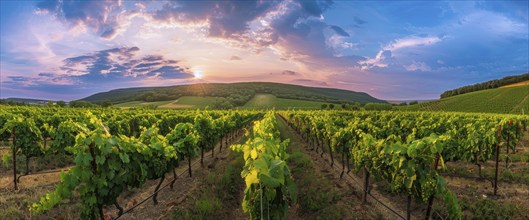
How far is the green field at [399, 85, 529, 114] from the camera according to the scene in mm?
78650

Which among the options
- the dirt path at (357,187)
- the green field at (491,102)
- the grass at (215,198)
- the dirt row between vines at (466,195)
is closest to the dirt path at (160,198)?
the grass at (215,198)

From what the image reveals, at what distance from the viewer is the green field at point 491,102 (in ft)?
258

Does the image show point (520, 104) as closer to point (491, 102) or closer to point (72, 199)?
point (491, 102)

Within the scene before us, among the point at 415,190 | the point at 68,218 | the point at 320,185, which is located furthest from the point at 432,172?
the point at 68,218

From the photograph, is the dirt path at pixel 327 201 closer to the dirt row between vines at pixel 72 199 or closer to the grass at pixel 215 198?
the grass at pixel 215 198

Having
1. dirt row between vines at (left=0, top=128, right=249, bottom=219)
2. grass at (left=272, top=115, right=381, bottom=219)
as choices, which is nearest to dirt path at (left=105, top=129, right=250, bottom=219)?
dirt row between vines at (left=0, top=128, right=249, bottom=219)

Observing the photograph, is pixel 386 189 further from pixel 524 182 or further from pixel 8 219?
pixel 8 219

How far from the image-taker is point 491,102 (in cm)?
Result: 8556

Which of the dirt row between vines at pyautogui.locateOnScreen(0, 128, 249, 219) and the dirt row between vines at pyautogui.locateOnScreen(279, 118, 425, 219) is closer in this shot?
the dirt row between vines at pyautogui.locateOnScreen(0, 128, 249, 219)

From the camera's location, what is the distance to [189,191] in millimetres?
10719

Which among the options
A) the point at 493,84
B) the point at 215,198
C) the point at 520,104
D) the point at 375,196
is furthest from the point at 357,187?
the point at 493,84

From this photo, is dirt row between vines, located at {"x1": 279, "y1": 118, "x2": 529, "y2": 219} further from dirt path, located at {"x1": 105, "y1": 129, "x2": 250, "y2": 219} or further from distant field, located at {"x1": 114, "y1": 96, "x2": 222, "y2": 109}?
distant field, located at {"x1": 114, "y1": 96, "x2": 222, "y2": 109}

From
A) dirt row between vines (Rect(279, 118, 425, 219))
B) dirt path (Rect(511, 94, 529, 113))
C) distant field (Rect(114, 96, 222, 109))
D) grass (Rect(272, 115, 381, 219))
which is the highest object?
distant field (Rect(114, 96, 222, 109))

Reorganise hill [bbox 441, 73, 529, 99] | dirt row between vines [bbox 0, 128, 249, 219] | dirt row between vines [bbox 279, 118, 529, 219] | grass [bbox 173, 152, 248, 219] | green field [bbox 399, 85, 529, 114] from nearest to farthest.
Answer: dirt row between vines [bbox 0, 128, 249, 219]
grass [bbox 173, 152, 248, 219]
dirt row between vines [bbox 279, 118, 529, 219]
green field [bbox 399, 85, 529, 114]
hill [bbox 441, 73, 529, 99]
